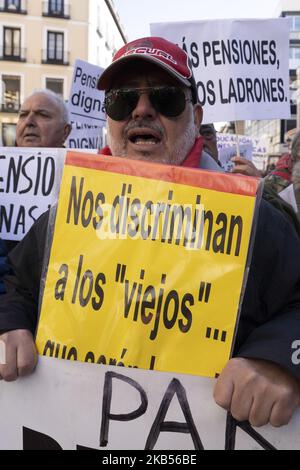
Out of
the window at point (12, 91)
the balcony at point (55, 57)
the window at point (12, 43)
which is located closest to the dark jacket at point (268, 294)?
the window at point (12, 91)

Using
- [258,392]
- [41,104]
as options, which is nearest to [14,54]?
[41,104]

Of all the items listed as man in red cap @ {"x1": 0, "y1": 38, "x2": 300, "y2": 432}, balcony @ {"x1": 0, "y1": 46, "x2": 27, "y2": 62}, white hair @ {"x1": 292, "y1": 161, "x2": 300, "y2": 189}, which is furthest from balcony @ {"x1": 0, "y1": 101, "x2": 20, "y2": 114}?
man in red cap @ {"x1": 0, "y1": 38, "x2": 300, "y2": 432}

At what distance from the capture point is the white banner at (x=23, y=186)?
120 inches

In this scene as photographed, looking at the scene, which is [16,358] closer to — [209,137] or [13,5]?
[209,137]

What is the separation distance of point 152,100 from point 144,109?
4 cm

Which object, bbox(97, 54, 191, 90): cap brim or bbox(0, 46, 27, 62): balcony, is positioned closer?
bbox(97, 54, 191, 90): cap brim

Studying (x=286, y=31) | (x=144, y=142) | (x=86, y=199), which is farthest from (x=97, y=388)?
(x=286, y=31)

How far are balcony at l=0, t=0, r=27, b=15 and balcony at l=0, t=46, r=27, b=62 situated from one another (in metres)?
2.41

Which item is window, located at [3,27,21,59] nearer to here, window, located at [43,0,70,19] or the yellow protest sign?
window, located at [43,0,70,19]

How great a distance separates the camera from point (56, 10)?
3747cm

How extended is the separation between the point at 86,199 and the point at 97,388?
48 centimetres

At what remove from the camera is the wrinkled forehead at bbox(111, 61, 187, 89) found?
1654 mm

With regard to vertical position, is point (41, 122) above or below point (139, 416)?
above

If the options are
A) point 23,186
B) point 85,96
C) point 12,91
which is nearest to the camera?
point 23,186
